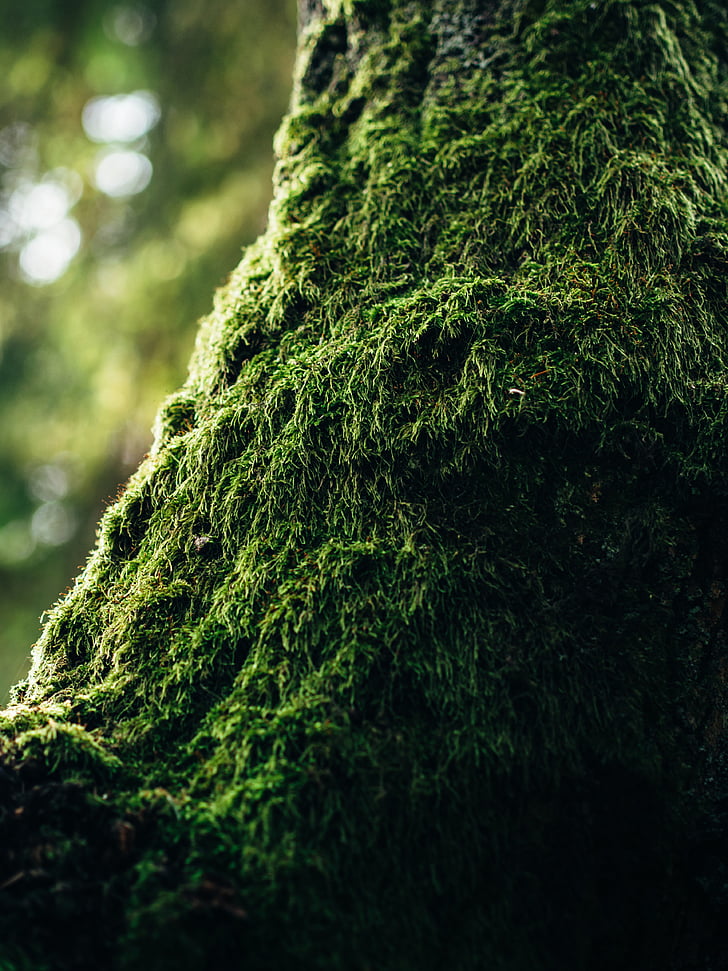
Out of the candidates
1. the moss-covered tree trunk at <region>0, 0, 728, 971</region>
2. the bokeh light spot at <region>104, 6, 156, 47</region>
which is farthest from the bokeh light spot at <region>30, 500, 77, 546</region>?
the moss-covered tree trunk at <region>0, 0, 728, 971</region>

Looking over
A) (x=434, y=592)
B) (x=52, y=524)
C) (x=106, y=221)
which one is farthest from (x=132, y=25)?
(x=434, y=592)

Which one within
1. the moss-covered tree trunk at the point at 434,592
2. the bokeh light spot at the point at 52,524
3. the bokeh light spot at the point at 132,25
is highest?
the bokeh light spot at the point at 132,25

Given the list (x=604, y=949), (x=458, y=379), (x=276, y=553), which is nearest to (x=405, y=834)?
(x=604, y=949)

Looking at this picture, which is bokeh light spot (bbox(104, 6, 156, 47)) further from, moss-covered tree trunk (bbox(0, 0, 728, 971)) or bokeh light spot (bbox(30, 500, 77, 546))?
bokeh light spot (bbox(30, 500, 77, 546))

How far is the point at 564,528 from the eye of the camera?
1386mm

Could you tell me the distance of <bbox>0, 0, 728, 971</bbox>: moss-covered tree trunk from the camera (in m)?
1.07

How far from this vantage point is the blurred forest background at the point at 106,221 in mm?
4555

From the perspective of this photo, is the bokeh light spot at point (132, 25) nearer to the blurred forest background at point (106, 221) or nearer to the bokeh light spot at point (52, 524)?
the blurred forest background at point (106, 221)

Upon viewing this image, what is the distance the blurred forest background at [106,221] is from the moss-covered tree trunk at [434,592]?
3.14 m

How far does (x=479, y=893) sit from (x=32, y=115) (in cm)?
637

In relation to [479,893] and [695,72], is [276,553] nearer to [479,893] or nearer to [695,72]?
[479,893]

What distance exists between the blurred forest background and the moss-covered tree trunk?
3136 millimetres

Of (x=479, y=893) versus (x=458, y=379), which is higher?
(x=458, y=379)

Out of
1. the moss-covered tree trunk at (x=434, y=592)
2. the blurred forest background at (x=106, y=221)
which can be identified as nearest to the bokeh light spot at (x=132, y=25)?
the blurred forest background at (x=106, y=221)
